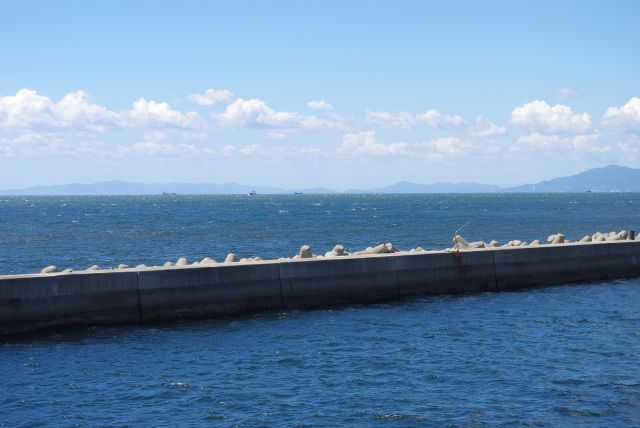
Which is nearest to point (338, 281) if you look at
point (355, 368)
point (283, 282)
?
point (283, 282)

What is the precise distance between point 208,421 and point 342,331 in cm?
710

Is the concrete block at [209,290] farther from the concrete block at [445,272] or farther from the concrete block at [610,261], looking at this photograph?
the concrete block at [610,261]

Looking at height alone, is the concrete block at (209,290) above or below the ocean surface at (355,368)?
above

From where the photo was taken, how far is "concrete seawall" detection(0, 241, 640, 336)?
18109mm

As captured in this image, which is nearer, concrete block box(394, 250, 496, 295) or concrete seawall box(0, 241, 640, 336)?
concrete seawall box(0, 241, 640, 336)

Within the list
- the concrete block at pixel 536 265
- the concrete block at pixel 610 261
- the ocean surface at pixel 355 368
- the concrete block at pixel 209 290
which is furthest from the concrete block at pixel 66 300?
the concrete block at pixel 610 261

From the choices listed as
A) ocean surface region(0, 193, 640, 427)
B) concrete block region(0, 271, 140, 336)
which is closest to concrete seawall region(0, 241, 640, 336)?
concrete block region(0, 271, 140, 336)

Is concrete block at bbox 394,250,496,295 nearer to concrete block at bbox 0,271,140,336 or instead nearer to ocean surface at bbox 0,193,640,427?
ocean surface at bbox 0,193,640,427

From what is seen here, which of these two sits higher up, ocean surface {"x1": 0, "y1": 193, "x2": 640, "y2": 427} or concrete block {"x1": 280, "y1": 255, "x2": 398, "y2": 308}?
concrete block {"x1": 280, "y1": 255, "x2": 398, "y2": 308}

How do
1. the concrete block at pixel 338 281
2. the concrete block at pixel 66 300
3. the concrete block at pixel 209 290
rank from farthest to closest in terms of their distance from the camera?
the concrete block at pixel 338 281 → the concrete block at pixel 209 290 → the concrete block at pixel 66 300

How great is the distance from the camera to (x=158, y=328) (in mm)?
18734

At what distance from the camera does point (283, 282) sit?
70.0 ft

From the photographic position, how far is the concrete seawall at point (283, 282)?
18.1 meters

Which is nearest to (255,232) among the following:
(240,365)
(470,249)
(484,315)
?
(470,249)
